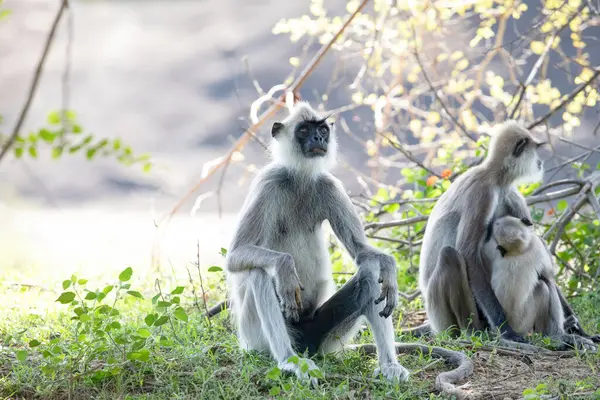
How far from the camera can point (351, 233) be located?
462 cm

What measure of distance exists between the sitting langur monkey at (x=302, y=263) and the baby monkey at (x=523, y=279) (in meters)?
1.28

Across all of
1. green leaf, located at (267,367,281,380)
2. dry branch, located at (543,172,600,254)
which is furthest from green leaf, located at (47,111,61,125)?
dry branch, located at (543,172,600,254)

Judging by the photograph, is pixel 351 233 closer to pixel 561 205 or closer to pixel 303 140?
pixel 303 140

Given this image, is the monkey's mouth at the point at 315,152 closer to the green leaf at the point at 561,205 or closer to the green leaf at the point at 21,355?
the green leaf at the point at 21,355

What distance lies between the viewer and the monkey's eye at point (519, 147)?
571cm

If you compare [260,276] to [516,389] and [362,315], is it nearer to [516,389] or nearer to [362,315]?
[362,315]

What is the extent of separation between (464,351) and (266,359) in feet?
4.17

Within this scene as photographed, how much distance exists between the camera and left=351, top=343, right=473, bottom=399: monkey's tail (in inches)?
155

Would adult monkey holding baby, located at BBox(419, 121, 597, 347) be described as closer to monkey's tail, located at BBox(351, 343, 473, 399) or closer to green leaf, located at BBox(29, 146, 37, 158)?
monkey's tail, located at BBox(351, 343, 473, 399)

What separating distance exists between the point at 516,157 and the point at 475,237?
710mm

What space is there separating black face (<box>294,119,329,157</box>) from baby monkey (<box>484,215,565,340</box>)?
152cm

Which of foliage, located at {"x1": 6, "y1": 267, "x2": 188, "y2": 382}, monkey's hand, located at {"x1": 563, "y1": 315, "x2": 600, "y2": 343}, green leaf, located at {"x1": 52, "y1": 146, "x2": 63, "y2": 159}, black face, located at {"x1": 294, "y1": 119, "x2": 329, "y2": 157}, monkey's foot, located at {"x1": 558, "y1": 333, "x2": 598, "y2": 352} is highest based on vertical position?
black face, located at {"x1": 294, "y1": 119, "x2": 329, "y2": 157}

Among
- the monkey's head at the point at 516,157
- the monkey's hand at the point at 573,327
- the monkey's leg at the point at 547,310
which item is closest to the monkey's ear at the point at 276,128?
the monkey's head at the point at 516,157

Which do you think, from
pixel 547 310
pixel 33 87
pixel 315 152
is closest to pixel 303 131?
pixel 315 152
